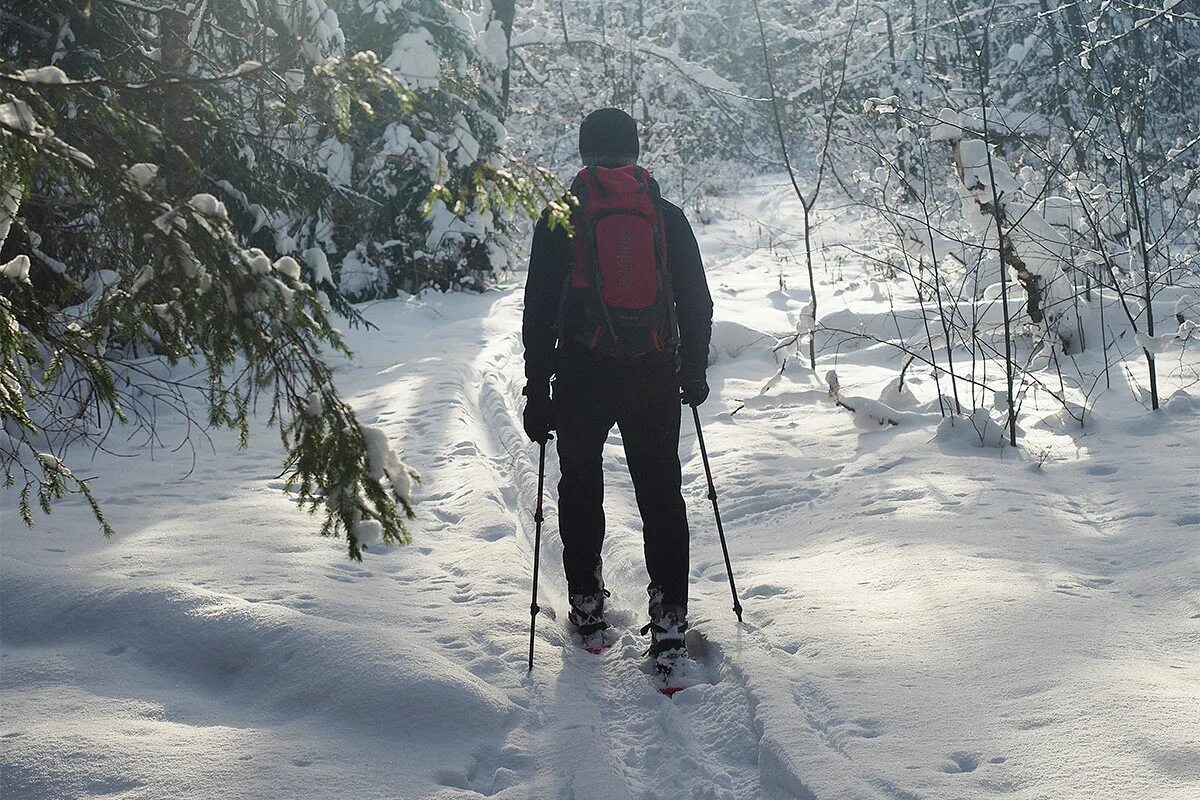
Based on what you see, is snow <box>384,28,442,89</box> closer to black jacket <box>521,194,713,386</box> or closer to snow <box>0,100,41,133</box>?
black jacket <box>521,194,713,386</box>

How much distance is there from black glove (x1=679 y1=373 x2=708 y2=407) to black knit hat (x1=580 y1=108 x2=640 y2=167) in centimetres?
87

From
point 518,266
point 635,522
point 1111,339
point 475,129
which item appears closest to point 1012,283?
point 1111,339

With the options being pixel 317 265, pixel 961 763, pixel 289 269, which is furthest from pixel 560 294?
pixel 317 265

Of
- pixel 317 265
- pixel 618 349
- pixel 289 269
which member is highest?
pixel 317 265

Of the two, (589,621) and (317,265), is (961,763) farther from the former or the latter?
(317,265)

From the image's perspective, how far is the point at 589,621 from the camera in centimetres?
382

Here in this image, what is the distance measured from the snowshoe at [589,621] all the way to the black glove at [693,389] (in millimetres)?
870

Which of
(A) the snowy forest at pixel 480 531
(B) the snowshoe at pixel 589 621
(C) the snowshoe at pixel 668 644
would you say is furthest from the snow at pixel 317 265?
(C) the snowshoe at pixel 668 644

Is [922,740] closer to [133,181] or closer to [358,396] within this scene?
[133,181]

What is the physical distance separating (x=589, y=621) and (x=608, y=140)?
188 centimetres

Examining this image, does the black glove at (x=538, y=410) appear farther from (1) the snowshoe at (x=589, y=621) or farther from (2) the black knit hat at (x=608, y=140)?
(2) the black knit hat at (x=608, y=140)

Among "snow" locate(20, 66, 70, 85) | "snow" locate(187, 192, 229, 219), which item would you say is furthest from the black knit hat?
"snow" locate(20, 66, 70, 85)

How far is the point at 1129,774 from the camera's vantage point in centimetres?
243

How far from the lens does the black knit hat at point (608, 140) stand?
359 cm
